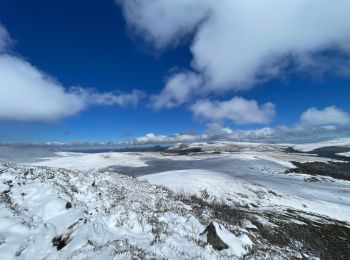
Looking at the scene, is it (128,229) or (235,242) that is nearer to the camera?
(235,242)

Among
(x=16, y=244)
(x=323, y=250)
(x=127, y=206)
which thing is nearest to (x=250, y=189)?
(x=323, y=250)

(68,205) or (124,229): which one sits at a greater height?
(68,205)

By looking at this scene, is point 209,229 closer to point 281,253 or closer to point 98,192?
point 281,253

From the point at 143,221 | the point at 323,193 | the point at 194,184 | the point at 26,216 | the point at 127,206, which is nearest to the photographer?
the point at 26,216

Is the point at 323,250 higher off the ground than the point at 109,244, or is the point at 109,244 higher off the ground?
the point at 109,244

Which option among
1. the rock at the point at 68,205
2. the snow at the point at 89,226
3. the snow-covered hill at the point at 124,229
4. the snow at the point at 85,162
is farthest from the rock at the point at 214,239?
the snow at the point at 85,162

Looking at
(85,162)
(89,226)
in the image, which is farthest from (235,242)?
(85,162)

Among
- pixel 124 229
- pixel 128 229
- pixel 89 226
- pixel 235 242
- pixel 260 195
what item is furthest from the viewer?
pixel 260 195

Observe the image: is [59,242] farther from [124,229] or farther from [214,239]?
[214,239]
